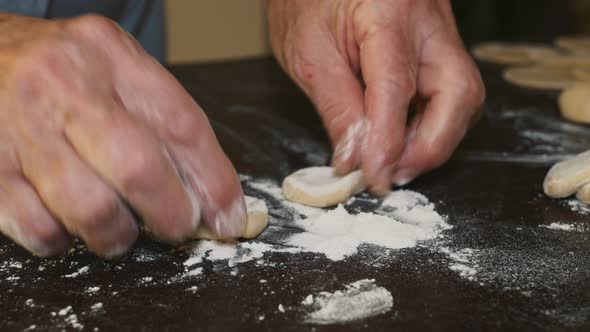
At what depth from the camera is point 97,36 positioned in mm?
777

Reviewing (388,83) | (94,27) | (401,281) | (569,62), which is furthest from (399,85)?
(569,62)

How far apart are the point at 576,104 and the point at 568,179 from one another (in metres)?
0.50

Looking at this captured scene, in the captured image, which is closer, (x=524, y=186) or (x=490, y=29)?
(x=524, y=186)

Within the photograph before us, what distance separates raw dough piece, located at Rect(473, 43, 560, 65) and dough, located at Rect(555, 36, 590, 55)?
4 cm

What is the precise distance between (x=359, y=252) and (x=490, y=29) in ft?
7.94

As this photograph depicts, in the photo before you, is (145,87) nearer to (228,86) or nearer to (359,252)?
(359,252)

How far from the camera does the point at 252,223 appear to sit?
36.5 inches

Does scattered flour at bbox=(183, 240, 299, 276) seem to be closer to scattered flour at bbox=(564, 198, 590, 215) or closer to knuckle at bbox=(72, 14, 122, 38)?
knuckle at bbox=(72, 14, 122, 38)

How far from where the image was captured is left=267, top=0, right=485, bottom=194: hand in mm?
1063

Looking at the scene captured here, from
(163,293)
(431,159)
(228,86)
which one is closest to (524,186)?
(431,159)

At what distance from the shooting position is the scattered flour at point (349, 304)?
0.75 m

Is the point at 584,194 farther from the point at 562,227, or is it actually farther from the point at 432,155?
the point at 432,155

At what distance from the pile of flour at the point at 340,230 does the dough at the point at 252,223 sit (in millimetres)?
14

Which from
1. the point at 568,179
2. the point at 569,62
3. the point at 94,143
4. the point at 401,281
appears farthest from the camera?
the point at 569,62
